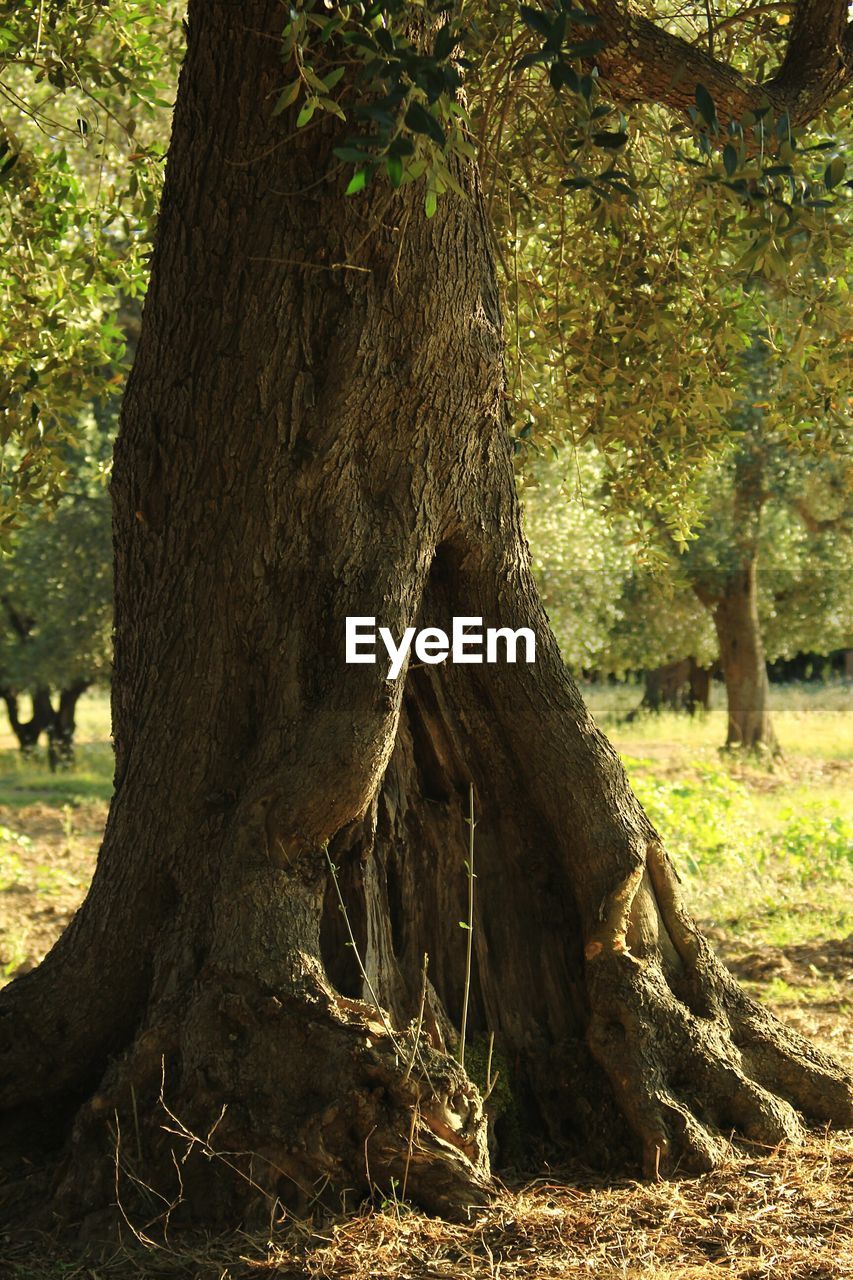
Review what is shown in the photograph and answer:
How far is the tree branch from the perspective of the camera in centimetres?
Result: 477

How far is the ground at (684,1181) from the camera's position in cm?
360

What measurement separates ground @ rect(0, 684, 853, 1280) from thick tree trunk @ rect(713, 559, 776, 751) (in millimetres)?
2188

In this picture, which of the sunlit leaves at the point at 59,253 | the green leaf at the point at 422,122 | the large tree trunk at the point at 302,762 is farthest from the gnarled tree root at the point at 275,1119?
the sunlit leaves at the point at 59,253

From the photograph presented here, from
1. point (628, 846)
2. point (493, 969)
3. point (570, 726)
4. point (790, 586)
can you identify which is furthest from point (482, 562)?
point (790, 586)

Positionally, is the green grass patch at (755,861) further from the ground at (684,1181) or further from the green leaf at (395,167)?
the green leaf at (395,167)

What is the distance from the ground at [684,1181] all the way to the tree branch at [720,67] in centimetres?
367

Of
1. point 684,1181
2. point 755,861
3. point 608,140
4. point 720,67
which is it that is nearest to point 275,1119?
point 684,1181

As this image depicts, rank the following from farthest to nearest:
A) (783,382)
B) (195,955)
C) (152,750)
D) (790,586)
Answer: (790,586) → (783,382) → (152,750) → (195,955)

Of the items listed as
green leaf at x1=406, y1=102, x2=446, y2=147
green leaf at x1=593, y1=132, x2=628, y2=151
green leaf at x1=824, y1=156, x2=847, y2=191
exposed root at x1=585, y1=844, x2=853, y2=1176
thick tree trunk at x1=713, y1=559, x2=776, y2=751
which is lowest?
exposed root at x1=585, y1=844, x2=853, y2=1176

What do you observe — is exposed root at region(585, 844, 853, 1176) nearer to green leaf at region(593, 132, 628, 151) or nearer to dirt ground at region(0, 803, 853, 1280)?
dirt ground at region(0, 803, 853, 1280)

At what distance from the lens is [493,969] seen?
4785 mm

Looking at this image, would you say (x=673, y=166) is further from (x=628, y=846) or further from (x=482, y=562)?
(x=628, y=846)

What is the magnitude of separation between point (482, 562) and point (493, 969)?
145 cm

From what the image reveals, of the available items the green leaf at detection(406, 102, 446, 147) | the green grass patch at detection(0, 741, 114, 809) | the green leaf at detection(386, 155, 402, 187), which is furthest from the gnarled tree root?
the green grass patch at detection(0, 741, 114, 809)
